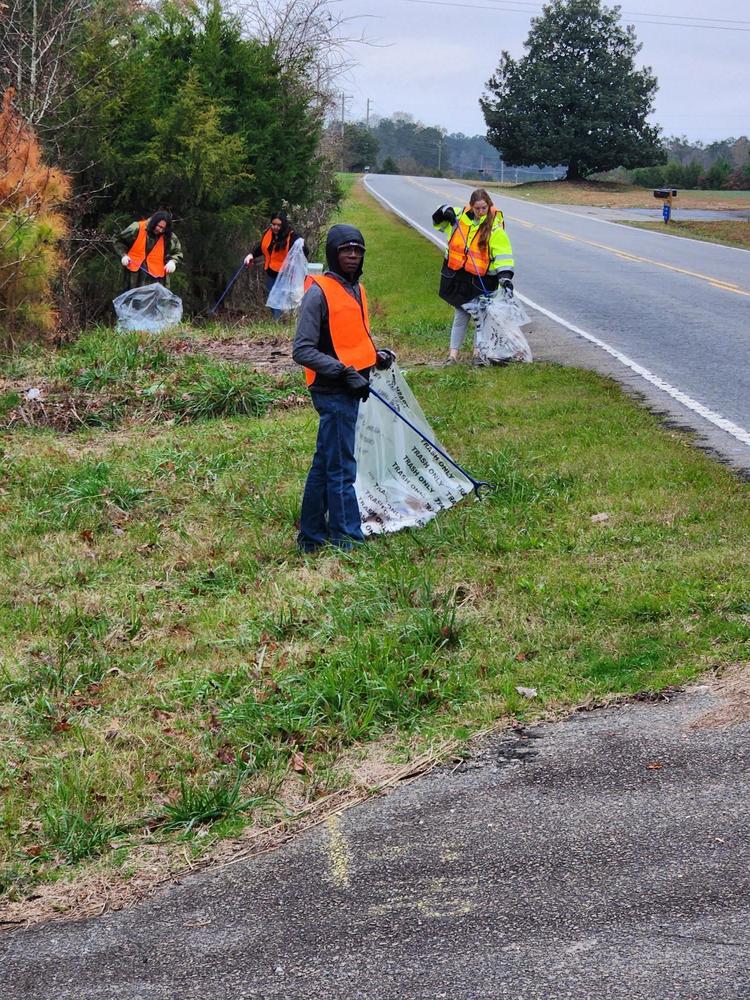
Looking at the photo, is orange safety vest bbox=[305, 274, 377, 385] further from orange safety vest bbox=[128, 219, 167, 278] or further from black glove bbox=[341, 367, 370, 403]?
orange safety vest bbox=[128, 219, 167, 278]

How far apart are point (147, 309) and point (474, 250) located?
4.09m

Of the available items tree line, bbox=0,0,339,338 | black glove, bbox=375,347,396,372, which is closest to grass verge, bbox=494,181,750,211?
tree line, bbox=0,0,339,338

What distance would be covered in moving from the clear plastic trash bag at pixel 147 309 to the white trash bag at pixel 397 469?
6580 millimetres

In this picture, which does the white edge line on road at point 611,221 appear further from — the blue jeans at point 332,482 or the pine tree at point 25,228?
the blue jeans at point 332,482

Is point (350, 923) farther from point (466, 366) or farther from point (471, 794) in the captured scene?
point (466, 366)

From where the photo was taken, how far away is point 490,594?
613cm

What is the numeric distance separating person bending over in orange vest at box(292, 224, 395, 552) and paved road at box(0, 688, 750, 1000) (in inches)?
114

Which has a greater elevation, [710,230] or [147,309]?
[710,230]

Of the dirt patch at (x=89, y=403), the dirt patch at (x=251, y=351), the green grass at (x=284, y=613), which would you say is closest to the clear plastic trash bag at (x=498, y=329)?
the dirt patch at (x=251, y=351)

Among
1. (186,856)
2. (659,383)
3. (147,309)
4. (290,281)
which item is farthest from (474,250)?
(186,856)

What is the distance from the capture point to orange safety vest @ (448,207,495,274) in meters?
12.0

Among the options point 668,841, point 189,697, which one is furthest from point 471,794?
point 189,697

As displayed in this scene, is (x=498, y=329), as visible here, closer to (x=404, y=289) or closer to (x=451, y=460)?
(x=451, y=460)

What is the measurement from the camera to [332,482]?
7141mm
